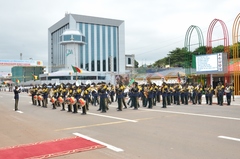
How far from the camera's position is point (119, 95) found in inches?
627

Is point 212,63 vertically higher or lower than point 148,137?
higher

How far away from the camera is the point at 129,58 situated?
10644cm

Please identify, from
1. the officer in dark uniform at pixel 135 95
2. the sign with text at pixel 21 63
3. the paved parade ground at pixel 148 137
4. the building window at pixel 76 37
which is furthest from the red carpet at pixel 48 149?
the building window at pixel 76 37

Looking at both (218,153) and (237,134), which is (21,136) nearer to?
(218,153)

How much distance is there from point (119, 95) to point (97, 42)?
71487mm

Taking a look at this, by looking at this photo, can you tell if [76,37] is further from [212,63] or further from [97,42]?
[212,63]

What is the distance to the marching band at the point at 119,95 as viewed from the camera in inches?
597

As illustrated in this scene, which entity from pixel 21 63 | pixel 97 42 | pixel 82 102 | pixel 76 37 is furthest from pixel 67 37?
pixel 82 102

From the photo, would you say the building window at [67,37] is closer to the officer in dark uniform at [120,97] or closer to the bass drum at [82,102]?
the officer in dark uniform at [120,97]

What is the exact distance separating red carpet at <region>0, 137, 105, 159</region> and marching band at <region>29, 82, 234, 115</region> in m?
6.49

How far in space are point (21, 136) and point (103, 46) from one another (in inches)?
3140

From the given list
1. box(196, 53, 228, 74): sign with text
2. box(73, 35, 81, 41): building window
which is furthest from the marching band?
box(73, 35, 81, 41): building window

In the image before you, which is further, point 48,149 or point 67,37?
point 67,37

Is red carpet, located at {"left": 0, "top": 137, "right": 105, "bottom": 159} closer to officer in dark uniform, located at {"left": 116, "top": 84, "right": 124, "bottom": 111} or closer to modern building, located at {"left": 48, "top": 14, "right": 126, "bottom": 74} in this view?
officer in dark uniform, located at {"left": 116, "top": 84, "right": 124, "bottom": 111}
